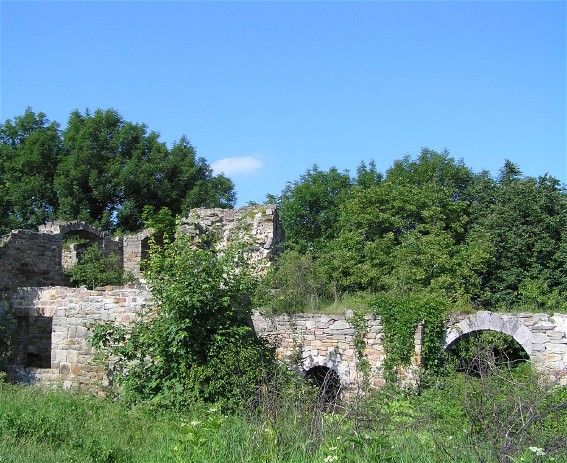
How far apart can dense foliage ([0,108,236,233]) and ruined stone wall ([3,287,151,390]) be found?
568 inches

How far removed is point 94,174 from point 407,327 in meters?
19.0

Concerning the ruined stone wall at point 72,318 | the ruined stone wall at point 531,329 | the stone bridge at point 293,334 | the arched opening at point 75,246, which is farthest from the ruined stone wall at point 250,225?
the arched opening at point 75,246

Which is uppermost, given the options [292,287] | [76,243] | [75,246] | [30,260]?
[76,243]

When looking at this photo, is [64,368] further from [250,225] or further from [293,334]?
[250,225]

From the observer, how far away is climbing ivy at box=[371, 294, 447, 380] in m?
12.0

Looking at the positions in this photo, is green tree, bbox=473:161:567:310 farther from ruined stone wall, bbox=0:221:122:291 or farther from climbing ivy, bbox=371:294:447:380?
ruined stone wall, bbox=0:221:122:291

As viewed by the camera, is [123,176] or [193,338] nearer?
[193,338]

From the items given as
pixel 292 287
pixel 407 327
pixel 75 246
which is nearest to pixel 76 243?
pixel 75 246

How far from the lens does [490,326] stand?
12.7m

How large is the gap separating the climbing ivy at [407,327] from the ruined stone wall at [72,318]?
4512 mm

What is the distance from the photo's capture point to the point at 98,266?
63.2 ft

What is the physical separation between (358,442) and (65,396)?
5.89m

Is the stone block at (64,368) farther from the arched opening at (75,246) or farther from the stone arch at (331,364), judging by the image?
the arched opening at (75,246)

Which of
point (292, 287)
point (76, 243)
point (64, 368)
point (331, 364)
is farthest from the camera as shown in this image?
point (76, 243)
